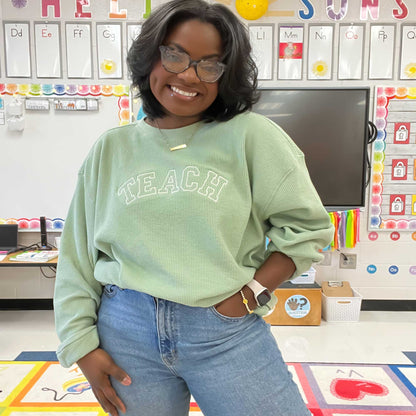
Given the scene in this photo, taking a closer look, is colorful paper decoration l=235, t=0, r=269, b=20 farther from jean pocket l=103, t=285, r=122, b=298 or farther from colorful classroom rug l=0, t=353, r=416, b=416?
jean pocket l=103, t=285, r=122, b=298

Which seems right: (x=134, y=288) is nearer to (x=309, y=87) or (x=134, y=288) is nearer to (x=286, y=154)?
(x=286, y=154)

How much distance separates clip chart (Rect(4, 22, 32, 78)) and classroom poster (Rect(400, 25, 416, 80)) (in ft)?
9.42

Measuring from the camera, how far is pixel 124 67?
2869 mm

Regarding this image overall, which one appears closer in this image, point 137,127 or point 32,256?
point 137,127

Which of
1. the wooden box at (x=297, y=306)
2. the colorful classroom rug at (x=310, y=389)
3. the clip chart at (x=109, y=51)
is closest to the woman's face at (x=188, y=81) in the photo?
the colorful classroom rug at (x=310, y=389)

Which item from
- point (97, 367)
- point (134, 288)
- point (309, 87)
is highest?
point (309, 87)

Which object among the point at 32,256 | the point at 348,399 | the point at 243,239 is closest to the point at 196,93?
the point at 243,239

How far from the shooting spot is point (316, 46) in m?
2.84

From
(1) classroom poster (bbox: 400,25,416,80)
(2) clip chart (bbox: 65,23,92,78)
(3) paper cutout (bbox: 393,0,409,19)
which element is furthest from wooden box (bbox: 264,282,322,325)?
(2) clip chart (bbox: 65,23,92,78)

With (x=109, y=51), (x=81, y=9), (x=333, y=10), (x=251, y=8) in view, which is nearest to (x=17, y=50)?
(x=81, y=9)

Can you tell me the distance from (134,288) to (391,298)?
294 cm

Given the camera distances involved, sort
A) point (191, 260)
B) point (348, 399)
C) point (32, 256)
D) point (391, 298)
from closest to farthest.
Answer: point (191, 260), point (348, 399), point (32, 256), point (391, 298)

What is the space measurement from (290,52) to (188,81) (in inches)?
95.8

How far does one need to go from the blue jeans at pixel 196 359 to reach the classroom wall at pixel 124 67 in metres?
2.42
